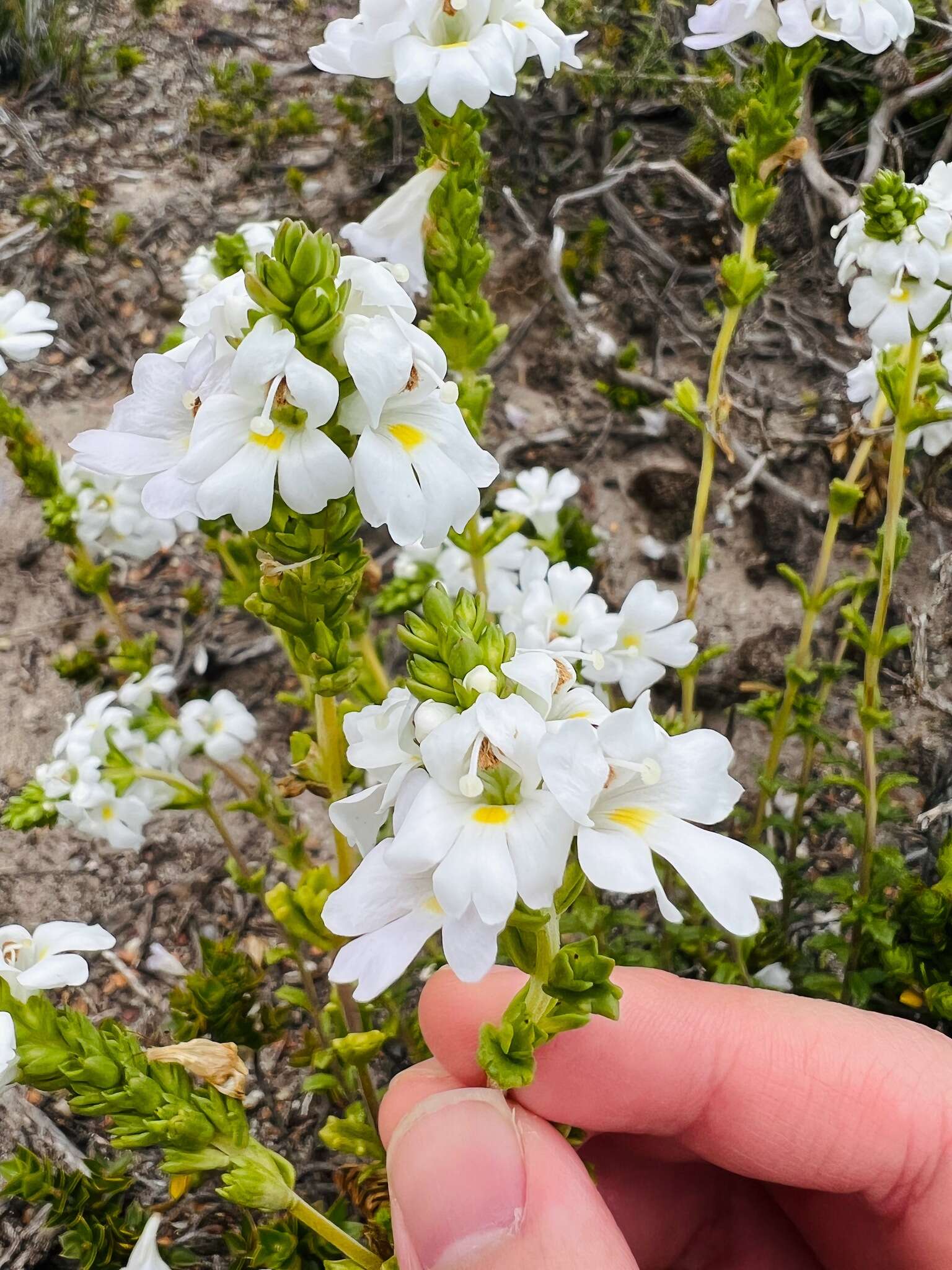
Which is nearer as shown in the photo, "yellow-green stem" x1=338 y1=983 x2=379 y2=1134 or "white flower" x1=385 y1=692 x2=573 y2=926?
"white flower" x1=385 y1=692 x2=573 y2=926

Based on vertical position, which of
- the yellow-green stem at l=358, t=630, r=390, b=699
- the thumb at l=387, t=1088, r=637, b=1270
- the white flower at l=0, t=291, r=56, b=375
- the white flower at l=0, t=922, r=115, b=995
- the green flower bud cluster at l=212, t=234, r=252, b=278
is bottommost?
the yellow-green stem at l=358, t=630, r=390, b=699

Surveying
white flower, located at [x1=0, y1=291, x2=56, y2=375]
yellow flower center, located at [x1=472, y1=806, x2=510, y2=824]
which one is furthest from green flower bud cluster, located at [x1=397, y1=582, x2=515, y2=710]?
white flower, located at [x1=0, y1=291, x2=56, y2=375]

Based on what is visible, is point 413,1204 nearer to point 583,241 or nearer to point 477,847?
point 477,847

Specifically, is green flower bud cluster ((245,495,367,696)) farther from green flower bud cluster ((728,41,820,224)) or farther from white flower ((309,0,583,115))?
green flower bud cluster ((728,41,820,224))

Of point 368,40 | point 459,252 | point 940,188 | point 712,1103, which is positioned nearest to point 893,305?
point 940,188

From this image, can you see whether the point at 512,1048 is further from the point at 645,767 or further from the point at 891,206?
the point at 891,206

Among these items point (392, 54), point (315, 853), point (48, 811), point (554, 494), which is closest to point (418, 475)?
point (392, 54)
